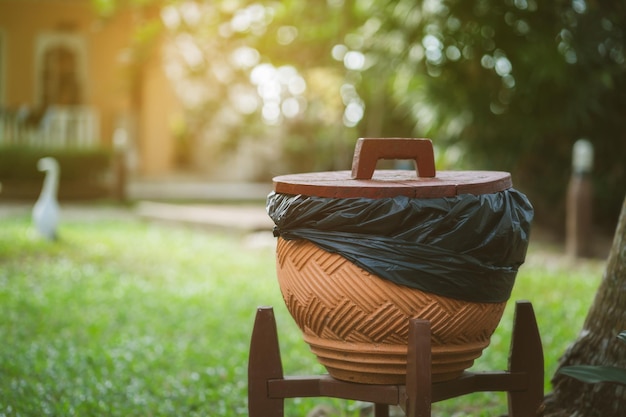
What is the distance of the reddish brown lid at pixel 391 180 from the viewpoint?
264 centimetres

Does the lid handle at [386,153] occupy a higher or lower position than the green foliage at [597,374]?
higher

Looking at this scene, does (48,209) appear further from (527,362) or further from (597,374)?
(597,374)

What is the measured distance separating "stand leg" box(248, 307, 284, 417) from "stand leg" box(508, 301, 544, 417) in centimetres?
84

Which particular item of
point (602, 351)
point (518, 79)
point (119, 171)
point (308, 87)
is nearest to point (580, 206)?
point (518, 79)

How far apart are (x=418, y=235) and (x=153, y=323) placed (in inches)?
172

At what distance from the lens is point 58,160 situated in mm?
16531

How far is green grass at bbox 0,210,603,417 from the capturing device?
Answer: 443 cm

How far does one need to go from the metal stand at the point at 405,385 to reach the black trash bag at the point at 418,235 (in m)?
0.20

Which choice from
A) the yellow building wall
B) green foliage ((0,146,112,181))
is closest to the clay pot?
green foliage ((0,146,112,181))

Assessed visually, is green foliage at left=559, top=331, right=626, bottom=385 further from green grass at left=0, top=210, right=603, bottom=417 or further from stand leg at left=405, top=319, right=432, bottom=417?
green grass at left=0, top=210, right=603, bottom=417

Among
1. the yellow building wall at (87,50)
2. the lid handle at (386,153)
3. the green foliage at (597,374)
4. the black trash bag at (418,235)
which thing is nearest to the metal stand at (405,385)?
the black trash bag at (418,235)

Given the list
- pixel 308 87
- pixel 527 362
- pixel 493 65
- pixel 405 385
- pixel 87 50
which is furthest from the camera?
pixel 308 87

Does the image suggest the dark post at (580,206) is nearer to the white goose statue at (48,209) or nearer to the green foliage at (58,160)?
the white goose statue at (48,209)

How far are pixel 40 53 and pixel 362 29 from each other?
9900mm
